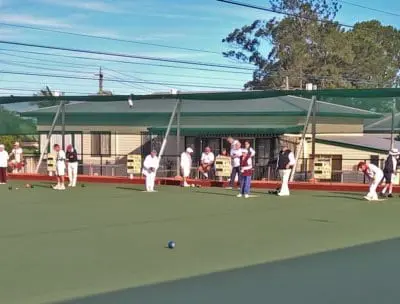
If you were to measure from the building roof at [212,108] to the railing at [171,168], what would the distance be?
2.61m

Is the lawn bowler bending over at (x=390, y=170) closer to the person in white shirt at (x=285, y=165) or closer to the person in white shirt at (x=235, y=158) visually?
the person in white shirt at (x=285, y=165)

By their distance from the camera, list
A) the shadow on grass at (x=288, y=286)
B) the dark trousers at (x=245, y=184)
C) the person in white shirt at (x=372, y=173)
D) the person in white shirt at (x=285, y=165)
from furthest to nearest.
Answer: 1. the person in white shirt at (x=285, y=165)
2. the dark trousers at (x=245, y=184)
3. the person in white shirt at (x=372, y=173)
4. the shadow on grass at (x=288, y=286)

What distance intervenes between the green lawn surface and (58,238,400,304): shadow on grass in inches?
1.3

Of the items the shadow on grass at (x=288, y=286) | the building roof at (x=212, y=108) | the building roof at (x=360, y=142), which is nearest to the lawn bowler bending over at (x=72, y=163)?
the building roof at (x=212, y=108)

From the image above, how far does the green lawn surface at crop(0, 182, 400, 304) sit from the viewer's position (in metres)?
7.87

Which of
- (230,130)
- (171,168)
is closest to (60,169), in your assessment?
(171,168)

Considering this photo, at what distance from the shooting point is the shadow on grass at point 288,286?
7162 millimetres

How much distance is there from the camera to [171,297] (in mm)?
7281

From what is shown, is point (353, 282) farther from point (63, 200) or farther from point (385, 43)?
point (385, 43)

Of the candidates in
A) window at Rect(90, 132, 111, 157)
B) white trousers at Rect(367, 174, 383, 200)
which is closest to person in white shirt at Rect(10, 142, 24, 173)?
window at Rect(90, 132, 111, 157)

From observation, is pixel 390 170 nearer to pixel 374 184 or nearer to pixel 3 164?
pixel 374 184

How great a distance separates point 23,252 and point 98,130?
26.8 meters

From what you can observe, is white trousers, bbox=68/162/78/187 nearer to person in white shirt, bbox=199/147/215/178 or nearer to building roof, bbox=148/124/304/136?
person in white shirt, bbox=199/147/215/178

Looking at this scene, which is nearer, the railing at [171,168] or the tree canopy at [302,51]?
the railing at [171,168]
